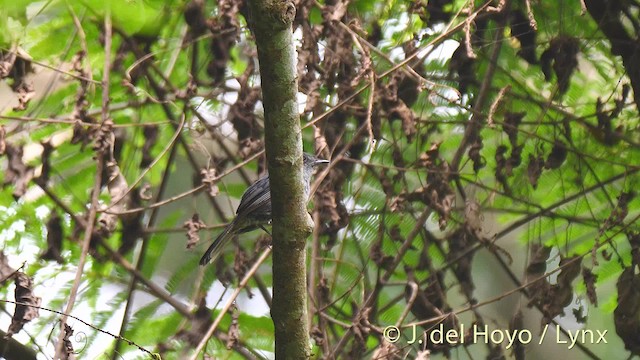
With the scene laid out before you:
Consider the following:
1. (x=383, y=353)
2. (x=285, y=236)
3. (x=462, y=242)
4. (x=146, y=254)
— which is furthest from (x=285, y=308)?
(x=146, y=254)

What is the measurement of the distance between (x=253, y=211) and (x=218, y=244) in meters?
0.29

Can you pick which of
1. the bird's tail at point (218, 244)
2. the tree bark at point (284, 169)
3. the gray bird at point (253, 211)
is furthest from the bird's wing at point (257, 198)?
the tree bark at point (284, 169)

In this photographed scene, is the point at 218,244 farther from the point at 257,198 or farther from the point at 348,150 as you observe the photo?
the point at 348,150

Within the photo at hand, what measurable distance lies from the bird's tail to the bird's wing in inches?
4.7

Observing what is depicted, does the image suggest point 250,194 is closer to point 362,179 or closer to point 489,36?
point 362,179

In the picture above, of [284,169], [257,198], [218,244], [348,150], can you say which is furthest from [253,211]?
[284,169]

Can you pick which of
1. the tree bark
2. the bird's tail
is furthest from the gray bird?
→ the tree bark

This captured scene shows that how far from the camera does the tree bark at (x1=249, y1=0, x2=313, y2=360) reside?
2.44 meters

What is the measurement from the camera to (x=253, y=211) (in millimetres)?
4270

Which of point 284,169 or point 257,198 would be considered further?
point 257,198

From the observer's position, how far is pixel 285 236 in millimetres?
2701

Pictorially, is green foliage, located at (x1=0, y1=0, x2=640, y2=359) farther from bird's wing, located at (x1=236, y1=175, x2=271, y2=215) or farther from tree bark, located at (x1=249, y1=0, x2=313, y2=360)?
tree bark, located at (x1=249, y1=0, x2=313, y2=360)

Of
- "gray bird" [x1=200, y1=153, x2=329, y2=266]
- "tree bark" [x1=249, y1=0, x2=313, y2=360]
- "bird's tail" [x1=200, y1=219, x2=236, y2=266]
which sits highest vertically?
"gray bird" [x1=200, y1=153, x2=329, y2=266]

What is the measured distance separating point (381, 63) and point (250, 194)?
124 cm
